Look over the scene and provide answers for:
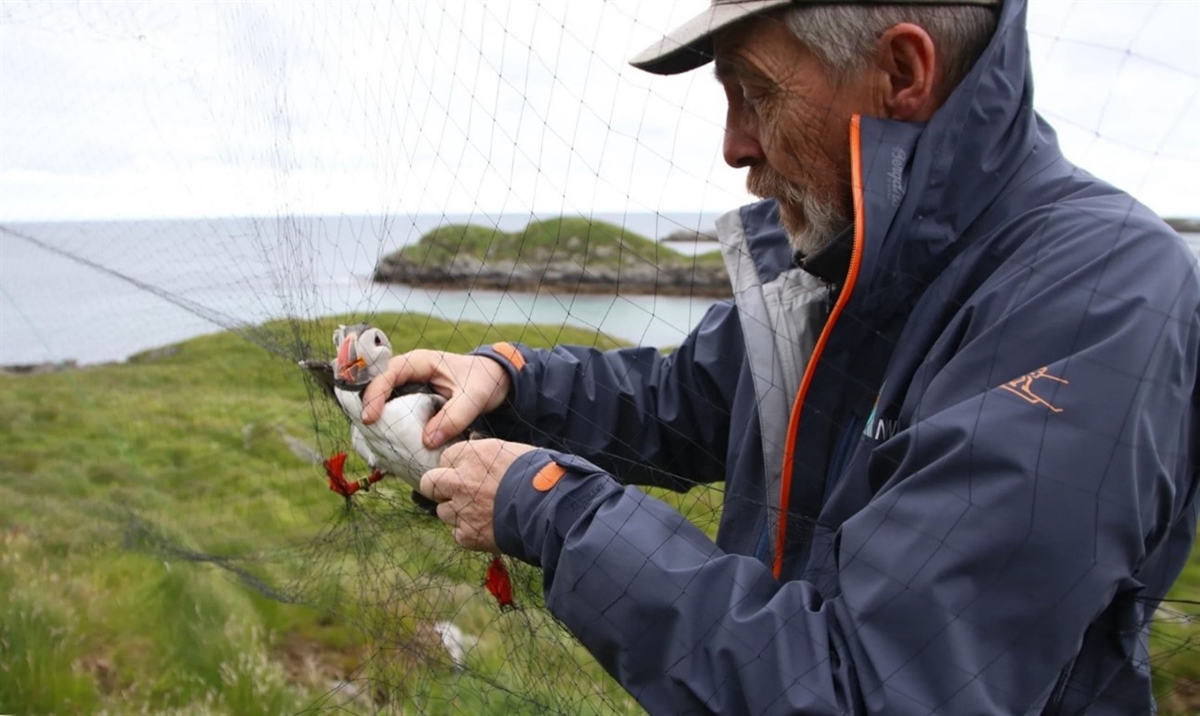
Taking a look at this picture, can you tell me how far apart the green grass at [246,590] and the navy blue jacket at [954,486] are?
73 centimetres

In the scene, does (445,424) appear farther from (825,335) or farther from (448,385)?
(825,335)

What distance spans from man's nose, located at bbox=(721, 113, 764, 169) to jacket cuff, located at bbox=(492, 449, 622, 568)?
2.87 ft

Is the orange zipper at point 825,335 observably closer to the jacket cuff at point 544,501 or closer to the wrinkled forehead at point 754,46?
the wrinkled forehead at point 754,46

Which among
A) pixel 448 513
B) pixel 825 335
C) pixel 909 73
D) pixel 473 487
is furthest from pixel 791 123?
pixel 448 513

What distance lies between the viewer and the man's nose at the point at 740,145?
2.74 meters

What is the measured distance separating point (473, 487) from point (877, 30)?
147 cm

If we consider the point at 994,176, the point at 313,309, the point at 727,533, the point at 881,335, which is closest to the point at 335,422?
the point at 313,309

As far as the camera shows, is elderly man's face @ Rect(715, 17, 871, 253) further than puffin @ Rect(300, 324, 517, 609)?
No

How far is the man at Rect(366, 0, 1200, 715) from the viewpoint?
6.42 ft

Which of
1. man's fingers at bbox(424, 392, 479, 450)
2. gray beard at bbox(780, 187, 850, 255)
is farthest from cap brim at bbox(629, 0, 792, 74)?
man's fingers at bbox(424, 392, 479, 450)

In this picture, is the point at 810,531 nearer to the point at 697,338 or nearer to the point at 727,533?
the point at 727,533

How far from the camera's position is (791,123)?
2586 mm

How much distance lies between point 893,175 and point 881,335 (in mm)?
368

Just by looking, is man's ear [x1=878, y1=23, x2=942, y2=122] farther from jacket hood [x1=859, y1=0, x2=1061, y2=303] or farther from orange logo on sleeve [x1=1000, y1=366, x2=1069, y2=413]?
orange logo on sleeve [x1=1000, y1=366, x2=1069, y2=413]
